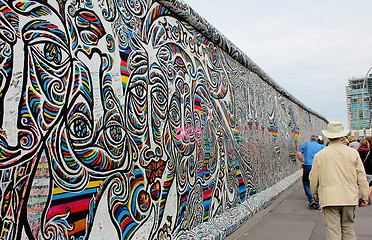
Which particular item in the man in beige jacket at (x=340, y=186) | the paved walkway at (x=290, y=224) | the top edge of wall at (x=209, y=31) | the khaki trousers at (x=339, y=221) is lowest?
the paved walkway at (x=290, y=224)

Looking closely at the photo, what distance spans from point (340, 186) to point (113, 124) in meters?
2.86

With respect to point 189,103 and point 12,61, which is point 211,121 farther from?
point 12,61

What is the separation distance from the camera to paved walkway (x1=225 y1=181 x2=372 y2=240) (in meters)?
5.03

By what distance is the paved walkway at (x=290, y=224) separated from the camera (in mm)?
5027

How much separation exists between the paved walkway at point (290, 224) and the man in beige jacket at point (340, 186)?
1.03 m

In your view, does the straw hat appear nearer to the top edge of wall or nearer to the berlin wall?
the berlin wall

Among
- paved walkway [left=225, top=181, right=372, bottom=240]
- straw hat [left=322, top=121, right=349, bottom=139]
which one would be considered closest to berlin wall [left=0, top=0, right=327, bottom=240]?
paved walkway [left=225, top=181, right=372, bottom=240]

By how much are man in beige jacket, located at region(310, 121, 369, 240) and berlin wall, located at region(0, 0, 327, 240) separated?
Result: 1575mm

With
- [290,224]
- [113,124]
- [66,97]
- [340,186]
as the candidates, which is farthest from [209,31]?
[290,224]

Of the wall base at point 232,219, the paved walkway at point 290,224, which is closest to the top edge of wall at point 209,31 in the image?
the wall base at point 232,219

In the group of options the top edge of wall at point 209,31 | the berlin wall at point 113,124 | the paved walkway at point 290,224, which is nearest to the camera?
the berlin wall at point 113,124

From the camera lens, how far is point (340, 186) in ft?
12.9

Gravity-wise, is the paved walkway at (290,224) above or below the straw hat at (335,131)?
below

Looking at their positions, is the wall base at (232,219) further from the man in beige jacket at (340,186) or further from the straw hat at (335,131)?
the straw hat at (335,131)
